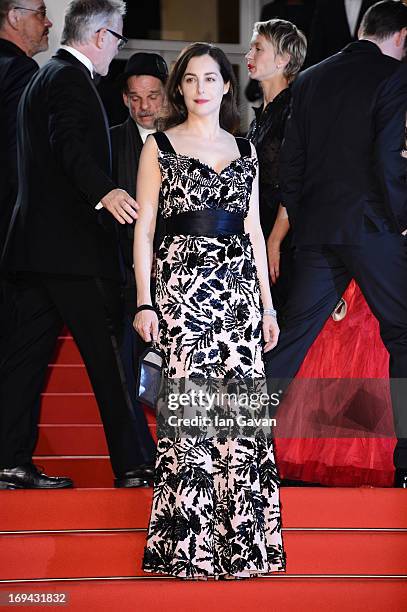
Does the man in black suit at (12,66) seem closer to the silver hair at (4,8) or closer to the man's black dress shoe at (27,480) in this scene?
the silver hair at (4,8)

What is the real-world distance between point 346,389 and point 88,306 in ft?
3.94

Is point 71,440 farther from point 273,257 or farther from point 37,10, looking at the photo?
point 37,10

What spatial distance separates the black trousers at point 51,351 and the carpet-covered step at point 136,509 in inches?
6.0

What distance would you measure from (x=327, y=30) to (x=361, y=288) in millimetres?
2612

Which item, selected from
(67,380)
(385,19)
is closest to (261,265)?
(385,19)

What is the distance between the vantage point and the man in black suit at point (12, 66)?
4.34m

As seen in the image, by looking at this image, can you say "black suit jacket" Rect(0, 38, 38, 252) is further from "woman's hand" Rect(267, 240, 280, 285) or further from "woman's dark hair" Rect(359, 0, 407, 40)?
"woman's dark hair" Rect(359, 0, 407, 40)

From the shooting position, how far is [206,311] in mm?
3340

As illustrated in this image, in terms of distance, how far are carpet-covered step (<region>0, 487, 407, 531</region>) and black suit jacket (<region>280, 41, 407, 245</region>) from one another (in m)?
0.94

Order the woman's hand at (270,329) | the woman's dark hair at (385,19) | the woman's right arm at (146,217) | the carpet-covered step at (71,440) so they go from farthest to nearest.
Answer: the carpet-covered step at (71,440) → the woman's dark hair at (385,19) → the woman's hand at (270,329) → the woman's right arm at (146,217)

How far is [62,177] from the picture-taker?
12.4 feet

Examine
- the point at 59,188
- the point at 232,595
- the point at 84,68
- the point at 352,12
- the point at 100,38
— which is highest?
the point at 352,12

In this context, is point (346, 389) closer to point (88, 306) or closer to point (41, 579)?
point (88, 306)

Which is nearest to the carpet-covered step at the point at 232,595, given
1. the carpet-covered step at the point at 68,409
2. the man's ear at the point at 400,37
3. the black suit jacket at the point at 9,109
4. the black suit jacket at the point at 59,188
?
the black suit jacket at the point at 59,188
